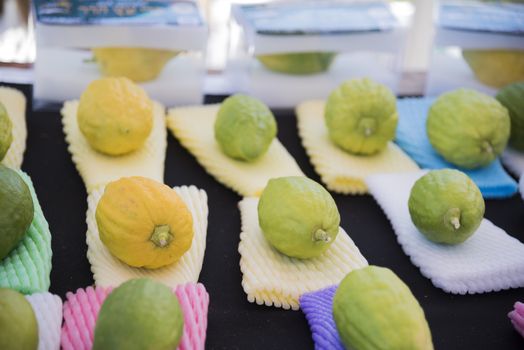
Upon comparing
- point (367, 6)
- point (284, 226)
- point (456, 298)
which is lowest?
point (456, 298)

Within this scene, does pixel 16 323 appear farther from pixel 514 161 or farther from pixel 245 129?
pixel 514 161

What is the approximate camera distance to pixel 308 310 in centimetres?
104

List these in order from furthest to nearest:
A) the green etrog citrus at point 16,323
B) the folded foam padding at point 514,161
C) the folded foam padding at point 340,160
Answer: the folded foam padding at point 514,161, the folded foam padding at point 340,160, the green etrog citrus at point 16,323

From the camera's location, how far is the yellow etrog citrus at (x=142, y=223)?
1045 millimetres

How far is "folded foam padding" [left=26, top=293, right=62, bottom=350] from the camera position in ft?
3.00

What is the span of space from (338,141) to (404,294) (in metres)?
0.62

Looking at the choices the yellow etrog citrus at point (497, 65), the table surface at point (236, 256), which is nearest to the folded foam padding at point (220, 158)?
the table surface at point (236, 256)

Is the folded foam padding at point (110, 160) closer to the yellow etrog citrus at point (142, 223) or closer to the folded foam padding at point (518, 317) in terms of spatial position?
the yellow etrog citrus at point (142, 223)

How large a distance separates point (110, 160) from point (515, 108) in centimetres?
90

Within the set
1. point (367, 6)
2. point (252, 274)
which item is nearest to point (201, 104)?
point (367, 6)

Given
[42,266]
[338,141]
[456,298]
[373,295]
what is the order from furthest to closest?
[338,141] < [456,298] < [42,266] < [373,295]

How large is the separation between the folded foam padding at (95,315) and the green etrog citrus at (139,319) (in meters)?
0.06

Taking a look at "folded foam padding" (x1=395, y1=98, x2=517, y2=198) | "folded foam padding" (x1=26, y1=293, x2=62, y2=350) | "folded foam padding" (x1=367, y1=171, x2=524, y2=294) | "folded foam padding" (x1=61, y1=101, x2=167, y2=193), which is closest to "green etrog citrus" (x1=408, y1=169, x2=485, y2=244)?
"folded foam padding" (x1=367, y1=171, x2=524, y2=294)

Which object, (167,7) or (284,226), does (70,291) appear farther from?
(167,7)
